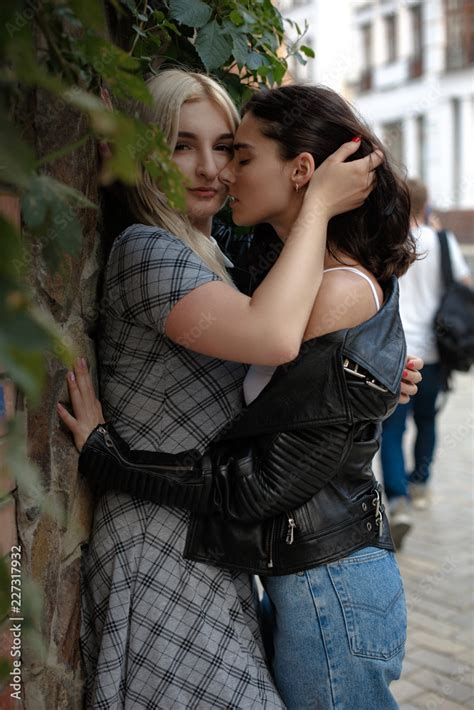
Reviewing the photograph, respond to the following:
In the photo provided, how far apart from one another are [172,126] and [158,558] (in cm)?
105

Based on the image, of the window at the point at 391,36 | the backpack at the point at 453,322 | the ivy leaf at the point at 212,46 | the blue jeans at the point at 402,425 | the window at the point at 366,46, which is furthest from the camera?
the window at the point at 366,46

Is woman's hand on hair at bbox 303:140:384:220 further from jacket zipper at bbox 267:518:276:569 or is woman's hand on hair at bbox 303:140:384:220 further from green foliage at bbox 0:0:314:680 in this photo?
jacket zipper at bbox 267:518:276:569

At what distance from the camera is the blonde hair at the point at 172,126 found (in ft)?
6.70

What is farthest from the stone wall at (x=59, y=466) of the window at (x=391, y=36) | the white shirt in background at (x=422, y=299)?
the window at (x=391, y=36)

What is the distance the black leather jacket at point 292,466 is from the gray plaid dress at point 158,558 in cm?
5

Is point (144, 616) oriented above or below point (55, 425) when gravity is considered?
below

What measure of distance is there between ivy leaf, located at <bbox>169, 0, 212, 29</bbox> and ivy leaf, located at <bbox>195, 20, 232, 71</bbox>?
0.05m

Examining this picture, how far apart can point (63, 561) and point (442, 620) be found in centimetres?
290

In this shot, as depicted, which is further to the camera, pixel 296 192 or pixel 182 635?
pixel 296 192

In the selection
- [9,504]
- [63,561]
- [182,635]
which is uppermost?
[9,504]

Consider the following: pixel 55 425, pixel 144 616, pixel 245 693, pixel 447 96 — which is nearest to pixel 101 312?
pixel 55 425

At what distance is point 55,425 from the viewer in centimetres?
187

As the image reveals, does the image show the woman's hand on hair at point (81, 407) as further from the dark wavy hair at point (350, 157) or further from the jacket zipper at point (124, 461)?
the dark wavy hair at point (350, 157)

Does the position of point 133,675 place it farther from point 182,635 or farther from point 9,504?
point 9,504
